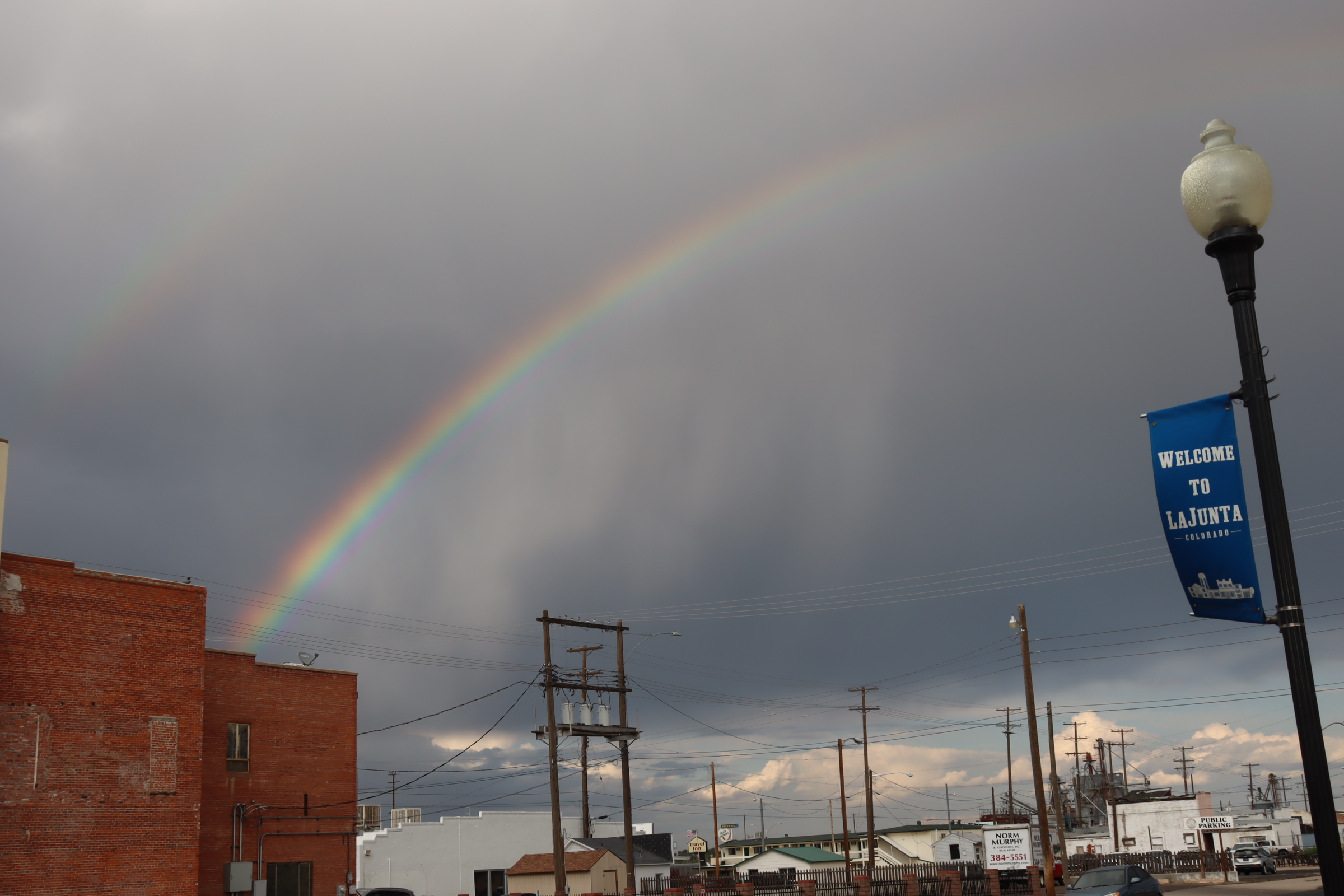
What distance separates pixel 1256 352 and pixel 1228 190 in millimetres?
1198

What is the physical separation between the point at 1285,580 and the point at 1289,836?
115847 mm

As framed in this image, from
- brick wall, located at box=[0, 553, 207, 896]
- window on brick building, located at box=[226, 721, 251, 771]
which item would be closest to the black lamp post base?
brick wall, located at box=[0, 553, 207, 896]

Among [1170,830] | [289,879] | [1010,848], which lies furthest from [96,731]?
[1170,830]

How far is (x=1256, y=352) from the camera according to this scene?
7.94 meters

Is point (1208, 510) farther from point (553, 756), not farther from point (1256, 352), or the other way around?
point (553, 756)

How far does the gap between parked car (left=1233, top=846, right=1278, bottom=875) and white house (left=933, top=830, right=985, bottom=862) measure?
21899 mm

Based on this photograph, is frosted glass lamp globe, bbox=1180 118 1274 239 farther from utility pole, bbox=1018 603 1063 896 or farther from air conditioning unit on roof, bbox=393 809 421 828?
air conditioning unit on roof, bbox=393 809 421 828

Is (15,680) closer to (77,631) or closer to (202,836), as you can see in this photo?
(77,631)

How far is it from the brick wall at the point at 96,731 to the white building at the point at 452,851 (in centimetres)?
2957

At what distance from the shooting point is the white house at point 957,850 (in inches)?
3602

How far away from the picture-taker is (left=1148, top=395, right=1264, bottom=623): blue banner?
778cm

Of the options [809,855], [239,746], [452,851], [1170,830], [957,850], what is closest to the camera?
[239,746]

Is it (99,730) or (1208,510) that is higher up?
(1208,510)

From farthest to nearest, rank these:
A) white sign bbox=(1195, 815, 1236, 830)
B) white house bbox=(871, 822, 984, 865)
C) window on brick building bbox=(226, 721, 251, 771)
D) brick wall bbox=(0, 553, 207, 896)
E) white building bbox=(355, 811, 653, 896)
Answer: white house bbox=(871, 822, 984, 865) → white sign bbox=(1195, 815, 1236, 830) → white building bbox=(355, 811, 653, 896) → window on brick building bbox=(226, 721, 251, 771) → brick wall bbox=(0, 553, 207, 896)
